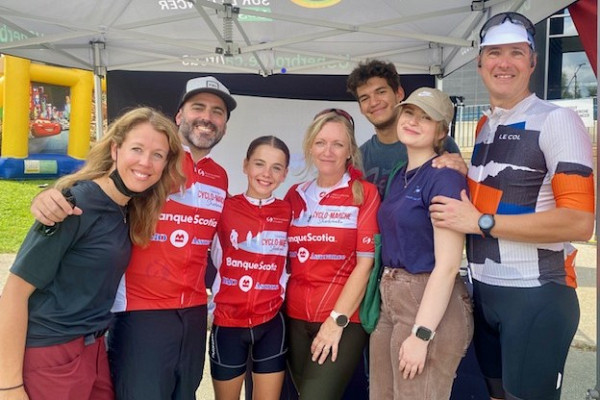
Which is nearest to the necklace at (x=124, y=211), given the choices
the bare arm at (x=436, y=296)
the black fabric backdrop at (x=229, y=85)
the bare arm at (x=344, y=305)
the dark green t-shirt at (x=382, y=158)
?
the bare arm at (x=344, y=305)

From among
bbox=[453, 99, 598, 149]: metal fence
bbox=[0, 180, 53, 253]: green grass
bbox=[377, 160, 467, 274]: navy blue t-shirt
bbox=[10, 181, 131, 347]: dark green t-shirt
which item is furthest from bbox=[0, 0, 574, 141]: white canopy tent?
bbox=[453, 99, 598, 149]: metal fence

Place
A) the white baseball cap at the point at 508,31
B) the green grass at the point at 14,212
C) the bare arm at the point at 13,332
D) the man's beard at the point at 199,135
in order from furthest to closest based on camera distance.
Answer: the green grass at the point at 14,212
the man's beard at the point at 199,135
the white baseball cap at the point at 508,31
the bare arm at the point at 13,332

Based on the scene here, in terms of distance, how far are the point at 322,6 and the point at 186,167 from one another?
92.1 inches

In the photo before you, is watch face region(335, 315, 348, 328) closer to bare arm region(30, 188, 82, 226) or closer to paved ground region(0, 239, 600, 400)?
bare arm region(30, 188, 82, 226)

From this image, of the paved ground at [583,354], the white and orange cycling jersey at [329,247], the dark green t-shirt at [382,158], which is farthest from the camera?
the paved ground at [583,354]

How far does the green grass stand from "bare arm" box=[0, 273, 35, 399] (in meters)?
7.50

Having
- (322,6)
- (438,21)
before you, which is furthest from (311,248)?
(438,21)

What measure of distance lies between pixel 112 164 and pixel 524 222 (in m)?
1.46

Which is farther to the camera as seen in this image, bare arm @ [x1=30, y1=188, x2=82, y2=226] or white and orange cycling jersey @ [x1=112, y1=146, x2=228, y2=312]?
white and orange cycling jersey @ [x1=112, y1=146, x2=228, y2=312]

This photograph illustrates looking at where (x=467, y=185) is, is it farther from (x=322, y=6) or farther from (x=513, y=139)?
(x=322, y=6)

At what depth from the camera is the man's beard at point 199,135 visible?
6.62 feet

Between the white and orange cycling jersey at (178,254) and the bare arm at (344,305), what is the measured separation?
52cm

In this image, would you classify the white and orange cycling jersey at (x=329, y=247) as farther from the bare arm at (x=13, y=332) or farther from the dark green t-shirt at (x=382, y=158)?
the bare arm at (x=13, y=332)

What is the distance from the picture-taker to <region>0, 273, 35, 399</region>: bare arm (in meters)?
1.40
